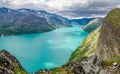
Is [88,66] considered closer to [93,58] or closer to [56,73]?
[93,58]

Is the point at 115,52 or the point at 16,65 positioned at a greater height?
the point at 16,65

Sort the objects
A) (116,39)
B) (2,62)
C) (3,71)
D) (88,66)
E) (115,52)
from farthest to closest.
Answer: (116,39)
(115,52)
(88,66)
(2,62)
(3,71)

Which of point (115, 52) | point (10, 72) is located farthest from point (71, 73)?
point (115, 52)

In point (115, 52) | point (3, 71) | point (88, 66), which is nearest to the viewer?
point (3, 71)

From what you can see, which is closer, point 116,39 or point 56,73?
point 56,73

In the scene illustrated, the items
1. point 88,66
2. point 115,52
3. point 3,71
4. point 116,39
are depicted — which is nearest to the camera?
point 3,71

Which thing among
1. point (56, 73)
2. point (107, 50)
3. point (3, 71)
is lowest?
point (107, 50)

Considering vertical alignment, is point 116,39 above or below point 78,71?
below

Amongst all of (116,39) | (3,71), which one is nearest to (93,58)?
(3,71)

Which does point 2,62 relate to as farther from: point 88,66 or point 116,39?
point 116,39
